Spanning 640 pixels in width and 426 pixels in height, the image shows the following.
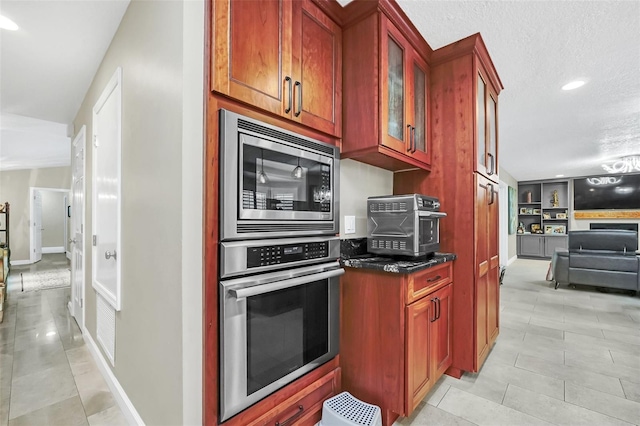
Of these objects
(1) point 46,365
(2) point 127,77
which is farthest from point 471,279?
(1) point 46,365

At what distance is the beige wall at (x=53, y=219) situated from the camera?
927 cm

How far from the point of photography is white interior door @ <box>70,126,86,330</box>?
2.96 meters

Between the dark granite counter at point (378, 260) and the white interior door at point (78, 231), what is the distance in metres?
2.64

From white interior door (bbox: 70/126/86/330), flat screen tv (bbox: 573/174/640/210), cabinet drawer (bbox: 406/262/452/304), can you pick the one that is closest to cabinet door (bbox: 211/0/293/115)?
cabinet drawer (bbox: 406/262/452/304)

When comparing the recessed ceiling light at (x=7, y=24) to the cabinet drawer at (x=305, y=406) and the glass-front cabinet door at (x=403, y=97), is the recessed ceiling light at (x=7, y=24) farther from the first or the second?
the cabinet drawer at (x=305, y=406)

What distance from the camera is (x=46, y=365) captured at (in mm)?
2408

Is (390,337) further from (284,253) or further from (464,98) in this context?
(464,98)

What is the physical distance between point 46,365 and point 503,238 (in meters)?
8.42

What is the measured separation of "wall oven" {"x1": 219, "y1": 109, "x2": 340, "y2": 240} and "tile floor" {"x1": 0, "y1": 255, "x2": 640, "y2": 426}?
4.45 feet

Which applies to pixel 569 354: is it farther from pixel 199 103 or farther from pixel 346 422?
pixel 199 103

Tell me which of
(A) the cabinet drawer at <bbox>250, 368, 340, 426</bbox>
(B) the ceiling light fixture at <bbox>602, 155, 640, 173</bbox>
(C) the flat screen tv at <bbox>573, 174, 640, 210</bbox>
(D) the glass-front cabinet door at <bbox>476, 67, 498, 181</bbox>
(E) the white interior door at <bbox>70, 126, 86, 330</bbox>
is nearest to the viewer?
(A) the cabinet drawer at <bbox>250, 368, 340, 426</bbox>

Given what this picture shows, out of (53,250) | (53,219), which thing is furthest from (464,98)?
(53,250)

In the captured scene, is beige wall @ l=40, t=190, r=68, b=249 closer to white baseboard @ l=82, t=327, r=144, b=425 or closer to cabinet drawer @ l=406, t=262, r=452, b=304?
white baseboard @ l=82, t=327, r=144, b=425

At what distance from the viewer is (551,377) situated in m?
2.24
